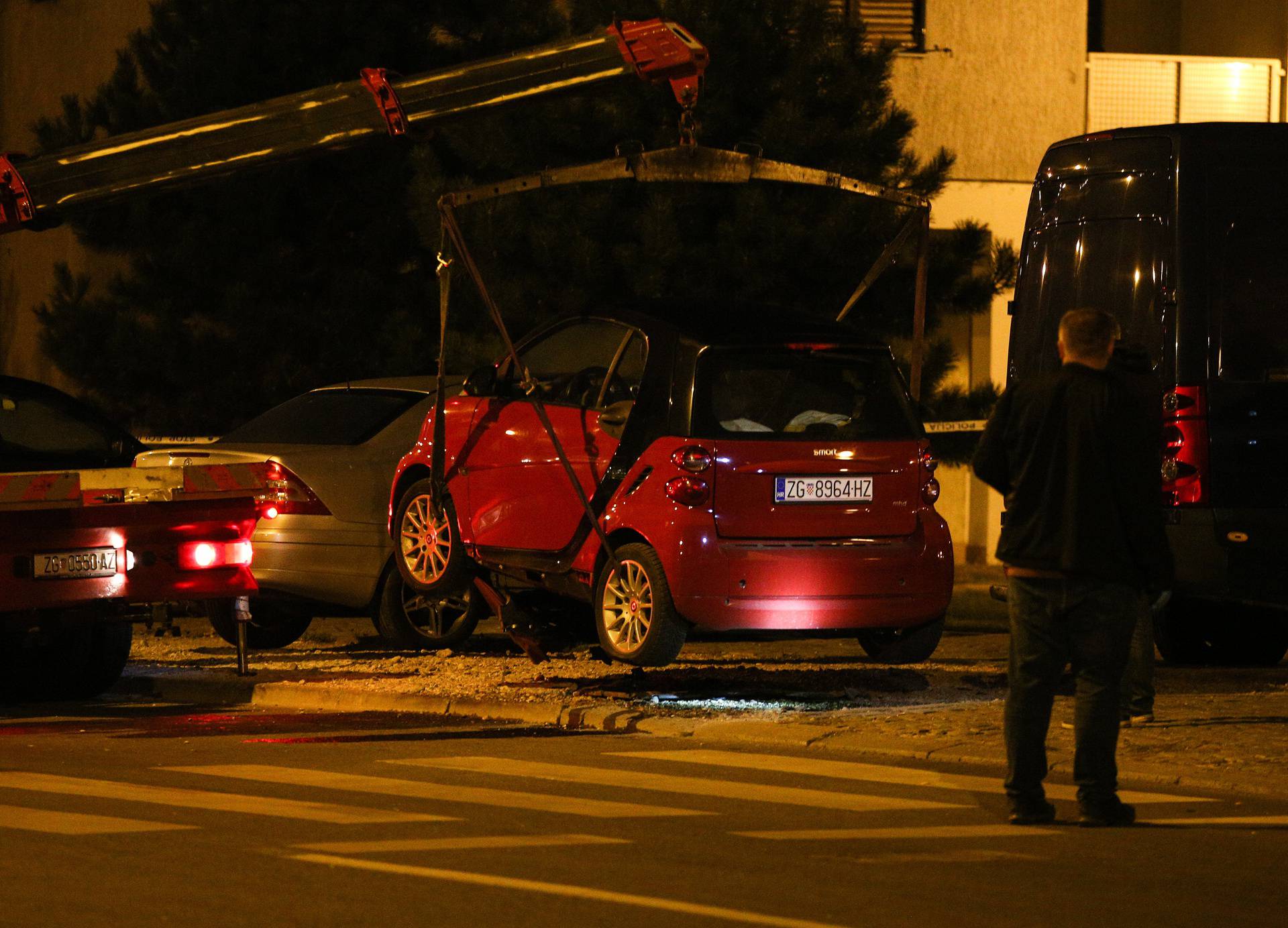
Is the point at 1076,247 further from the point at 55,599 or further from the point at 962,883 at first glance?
the point at 962,883

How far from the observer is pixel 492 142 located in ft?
64.4

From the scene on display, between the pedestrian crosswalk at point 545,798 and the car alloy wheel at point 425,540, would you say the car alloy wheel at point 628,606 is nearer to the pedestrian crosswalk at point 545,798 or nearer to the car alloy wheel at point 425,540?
the pedestrian crosswalk at point 545,798

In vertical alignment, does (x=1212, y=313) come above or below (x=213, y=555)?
above

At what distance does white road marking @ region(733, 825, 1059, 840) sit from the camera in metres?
8.27

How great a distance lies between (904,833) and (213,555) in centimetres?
524

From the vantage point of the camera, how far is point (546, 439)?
12.7m

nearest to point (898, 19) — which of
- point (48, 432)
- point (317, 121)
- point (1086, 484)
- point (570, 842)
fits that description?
point (317, 121)

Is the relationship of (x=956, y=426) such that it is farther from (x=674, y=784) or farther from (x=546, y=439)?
(x=674, y=784)

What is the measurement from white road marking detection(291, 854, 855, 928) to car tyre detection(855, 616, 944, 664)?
16.5 feet

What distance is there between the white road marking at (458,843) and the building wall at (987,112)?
15.5m

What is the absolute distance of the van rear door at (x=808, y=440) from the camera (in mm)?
11711

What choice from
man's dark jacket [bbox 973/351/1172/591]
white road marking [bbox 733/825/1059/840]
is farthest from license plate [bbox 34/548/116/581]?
man's dark jacket [bbox 973/351/1172/591]

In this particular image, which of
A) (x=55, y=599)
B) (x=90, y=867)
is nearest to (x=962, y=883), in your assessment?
(x=90, y=867)

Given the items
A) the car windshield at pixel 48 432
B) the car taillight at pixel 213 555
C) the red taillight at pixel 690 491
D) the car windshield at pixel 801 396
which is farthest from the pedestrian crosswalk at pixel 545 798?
the car windshield at pixel 48 432
